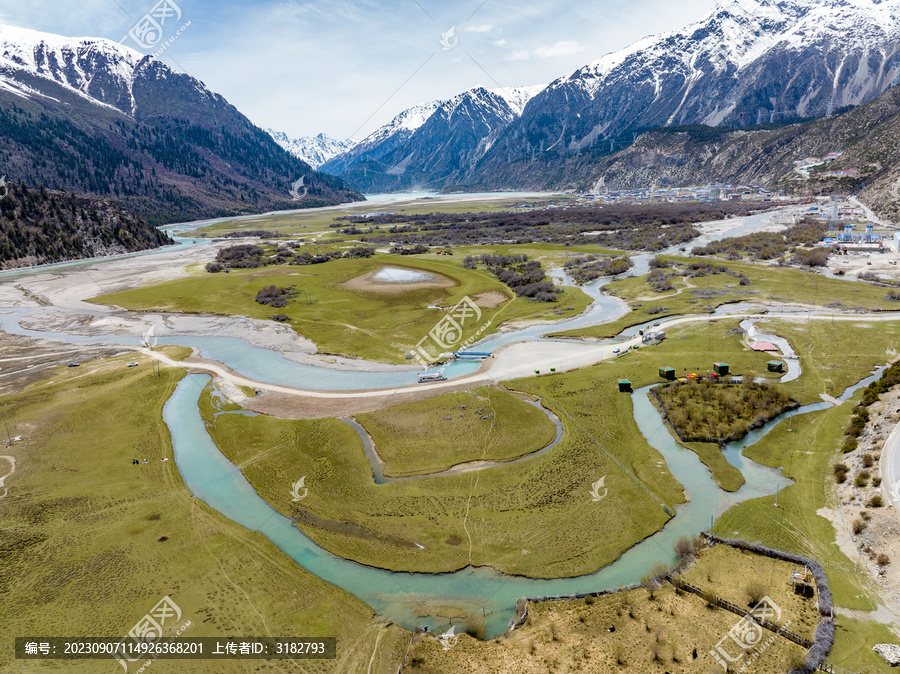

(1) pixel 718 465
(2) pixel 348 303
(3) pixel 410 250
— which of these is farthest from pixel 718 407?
(3) pixel 410 250

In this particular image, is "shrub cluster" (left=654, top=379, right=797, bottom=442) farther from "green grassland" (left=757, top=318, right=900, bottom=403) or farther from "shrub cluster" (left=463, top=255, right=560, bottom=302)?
"shrub cluster" (left=463, top=255, right=560, bottom=302)

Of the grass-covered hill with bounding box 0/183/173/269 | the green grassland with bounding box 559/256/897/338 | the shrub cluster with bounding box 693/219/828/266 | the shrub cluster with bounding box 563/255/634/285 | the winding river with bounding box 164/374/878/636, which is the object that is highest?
the grass-covered hill with bounding box 0/183/173/269

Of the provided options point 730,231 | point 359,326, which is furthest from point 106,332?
point 730,231

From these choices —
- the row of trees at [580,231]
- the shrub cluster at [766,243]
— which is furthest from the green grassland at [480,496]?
the row of trees at [580,231]

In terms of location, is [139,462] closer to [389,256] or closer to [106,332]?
[106,332]

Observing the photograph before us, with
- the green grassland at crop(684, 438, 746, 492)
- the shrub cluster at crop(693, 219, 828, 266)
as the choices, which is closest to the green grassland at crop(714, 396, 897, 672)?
the green grassland at crop(684, 438, 746, 492)

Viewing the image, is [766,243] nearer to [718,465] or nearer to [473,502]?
[718,465]

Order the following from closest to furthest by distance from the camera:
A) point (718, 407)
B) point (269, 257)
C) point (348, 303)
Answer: point (718, 407) < point (348, 303) < point (269, 257)
